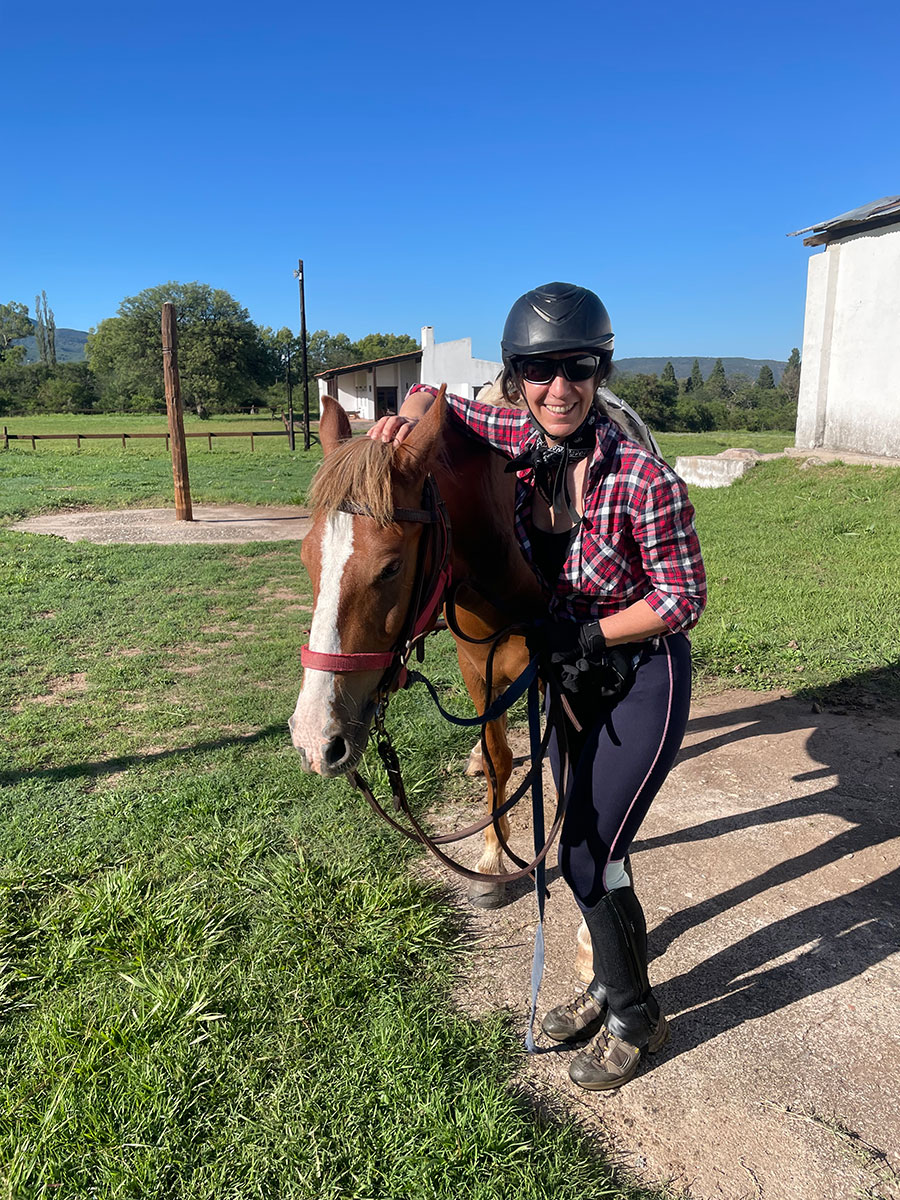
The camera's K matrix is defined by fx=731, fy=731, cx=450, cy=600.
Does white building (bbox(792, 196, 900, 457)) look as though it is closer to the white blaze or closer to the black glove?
the black glove

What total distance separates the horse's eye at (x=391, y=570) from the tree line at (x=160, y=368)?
5792 cm

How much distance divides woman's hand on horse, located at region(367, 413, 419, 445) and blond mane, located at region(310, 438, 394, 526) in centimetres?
7

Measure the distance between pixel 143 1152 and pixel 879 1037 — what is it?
234 cm

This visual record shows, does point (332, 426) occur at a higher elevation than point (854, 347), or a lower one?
lower

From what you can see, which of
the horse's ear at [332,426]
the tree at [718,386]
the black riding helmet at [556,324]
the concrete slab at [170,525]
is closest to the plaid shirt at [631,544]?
the black riding helmet at [556,324]

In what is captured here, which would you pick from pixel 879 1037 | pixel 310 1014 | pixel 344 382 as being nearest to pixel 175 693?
pixel 310 1014

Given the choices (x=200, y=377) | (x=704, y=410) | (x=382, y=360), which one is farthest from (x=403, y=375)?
(x=704, y=410)

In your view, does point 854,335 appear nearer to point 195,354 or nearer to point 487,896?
point 487,896

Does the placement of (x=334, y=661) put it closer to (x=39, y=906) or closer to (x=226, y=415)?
(x=39, y=906)

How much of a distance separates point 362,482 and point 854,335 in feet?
46.5

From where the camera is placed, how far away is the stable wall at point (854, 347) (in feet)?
40.7

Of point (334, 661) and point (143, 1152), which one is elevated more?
point (334, 661)

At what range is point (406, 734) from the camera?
464cm

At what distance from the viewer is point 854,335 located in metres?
13.1
